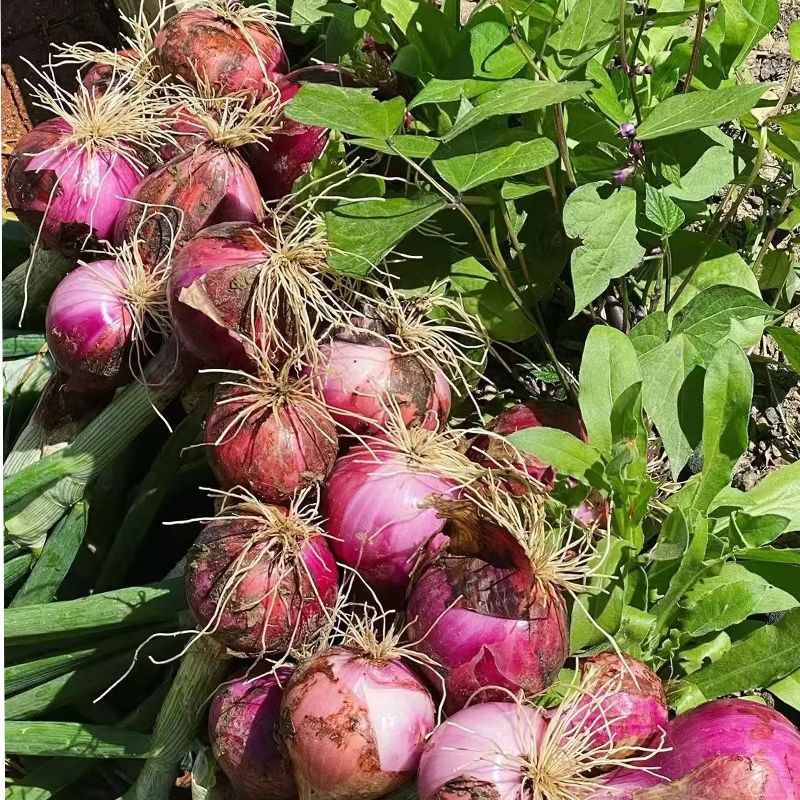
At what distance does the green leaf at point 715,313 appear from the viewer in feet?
3.12

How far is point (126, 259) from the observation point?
1100 mm

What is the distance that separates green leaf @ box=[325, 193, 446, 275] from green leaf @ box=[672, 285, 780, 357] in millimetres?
300

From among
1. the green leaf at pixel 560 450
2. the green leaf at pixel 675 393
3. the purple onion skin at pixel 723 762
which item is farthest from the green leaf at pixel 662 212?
the purple onion skin at pixel 723 762

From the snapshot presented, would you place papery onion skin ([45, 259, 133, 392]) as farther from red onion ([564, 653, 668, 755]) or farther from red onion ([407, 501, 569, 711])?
red onion ([564, 653, 668, 755])

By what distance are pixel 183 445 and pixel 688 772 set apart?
74 centimetres

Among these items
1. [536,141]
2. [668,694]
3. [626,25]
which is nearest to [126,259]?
[536,141]

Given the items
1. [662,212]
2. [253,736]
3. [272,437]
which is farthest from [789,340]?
[253,736]

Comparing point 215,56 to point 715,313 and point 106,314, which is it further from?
point 715,313

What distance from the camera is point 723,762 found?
0.71m

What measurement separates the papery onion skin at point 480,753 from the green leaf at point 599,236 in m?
0.40

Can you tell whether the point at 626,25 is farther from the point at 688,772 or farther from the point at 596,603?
the point at 688,772

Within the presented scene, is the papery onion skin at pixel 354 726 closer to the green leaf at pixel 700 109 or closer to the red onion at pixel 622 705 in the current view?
the red onion at pixel 622 705

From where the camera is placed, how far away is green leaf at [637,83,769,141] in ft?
2.69

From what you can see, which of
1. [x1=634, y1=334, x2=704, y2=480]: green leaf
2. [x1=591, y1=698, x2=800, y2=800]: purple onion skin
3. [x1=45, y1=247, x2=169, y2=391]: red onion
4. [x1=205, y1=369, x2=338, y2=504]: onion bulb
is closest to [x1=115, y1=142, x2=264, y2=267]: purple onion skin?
[x1=45, y1=247, x2=169, y2=391]: red onion
